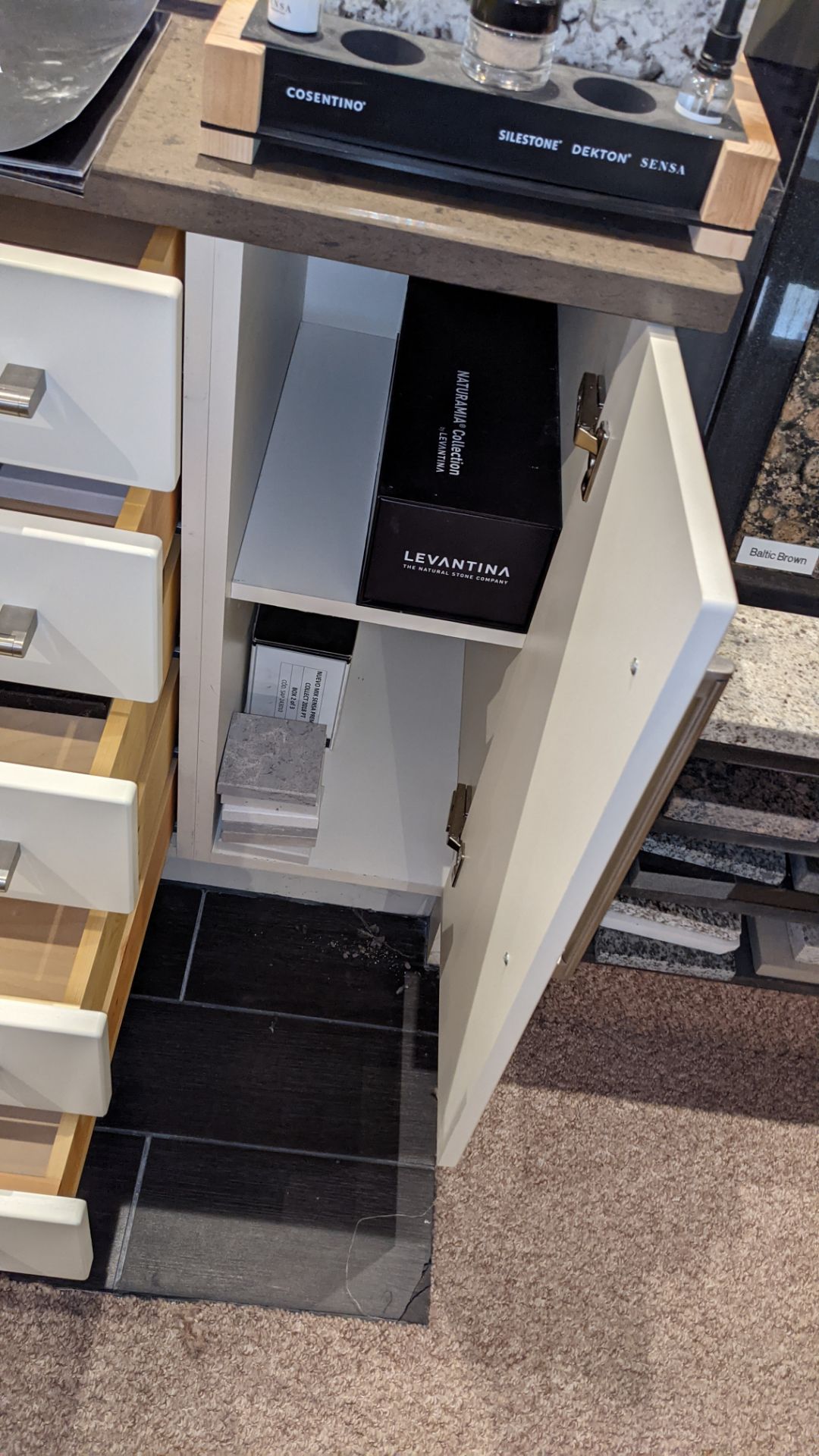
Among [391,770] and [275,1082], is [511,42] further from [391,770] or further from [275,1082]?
[275,1082]

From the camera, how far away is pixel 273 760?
1159 millimetres

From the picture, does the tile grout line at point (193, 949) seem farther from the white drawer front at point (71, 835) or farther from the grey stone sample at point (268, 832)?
the white drawer front at point (71, 835)

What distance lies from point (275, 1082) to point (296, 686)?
411 mm

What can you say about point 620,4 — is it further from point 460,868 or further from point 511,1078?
point 511,1078

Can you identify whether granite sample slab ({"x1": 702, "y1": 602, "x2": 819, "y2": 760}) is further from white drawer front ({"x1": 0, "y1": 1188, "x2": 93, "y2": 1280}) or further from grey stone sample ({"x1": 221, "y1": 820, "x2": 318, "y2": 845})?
white drawer front ({"x1": 0, "y1": 1188, "x2": 93, "y2": 1280})

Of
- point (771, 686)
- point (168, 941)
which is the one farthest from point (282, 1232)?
point (771, 686)

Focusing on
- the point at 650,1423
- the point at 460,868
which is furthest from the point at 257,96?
the point at 650,1423

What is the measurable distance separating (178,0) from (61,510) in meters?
0.40

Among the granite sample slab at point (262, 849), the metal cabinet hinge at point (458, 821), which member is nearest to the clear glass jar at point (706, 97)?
the metal cabinet hinge at point (458, 821)

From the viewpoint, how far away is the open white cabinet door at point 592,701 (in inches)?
22.0

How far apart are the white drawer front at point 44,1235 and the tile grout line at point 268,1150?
0.17 meters

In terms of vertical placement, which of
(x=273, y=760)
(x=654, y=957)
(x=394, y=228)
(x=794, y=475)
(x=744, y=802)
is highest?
(x=394, y=228)

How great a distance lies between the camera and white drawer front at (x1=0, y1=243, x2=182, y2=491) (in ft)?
2.24

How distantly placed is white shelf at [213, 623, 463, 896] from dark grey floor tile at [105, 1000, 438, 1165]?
16 centimetres
